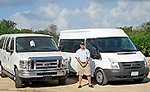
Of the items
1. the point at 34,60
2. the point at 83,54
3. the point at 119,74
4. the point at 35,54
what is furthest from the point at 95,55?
the point at 34,60

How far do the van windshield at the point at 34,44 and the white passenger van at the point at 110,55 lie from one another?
1469mm

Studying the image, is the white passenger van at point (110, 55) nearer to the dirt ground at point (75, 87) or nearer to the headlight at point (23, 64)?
the dirt ground at point (75, 87)

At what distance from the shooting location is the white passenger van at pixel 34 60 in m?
13.5

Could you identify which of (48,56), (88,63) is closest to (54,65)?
(48,56)

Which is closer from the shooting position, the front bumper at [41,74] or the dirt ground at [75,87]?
the dirt ground at [75,87]

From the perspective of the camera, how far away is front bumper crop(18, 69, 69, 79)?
13.5m

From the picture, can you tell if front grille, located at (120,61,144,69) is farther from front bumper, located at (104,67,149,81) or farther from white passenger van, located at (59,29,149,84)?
front bumper, located at (104,67,149,81)

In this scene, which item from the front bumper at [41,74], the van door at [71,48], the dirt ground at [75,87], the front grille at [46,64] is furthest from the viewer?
the van door at [71,48]

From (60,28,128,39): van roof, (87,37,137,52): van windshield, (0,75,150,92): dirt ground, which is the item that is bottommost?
(0,75,150,92): dirt ground

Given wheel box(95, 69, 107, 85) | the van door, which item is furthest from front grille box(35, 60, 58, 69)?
the van door

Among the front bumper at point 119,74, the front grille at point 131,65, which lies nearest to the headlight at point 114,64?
the front bumper at point 119,74

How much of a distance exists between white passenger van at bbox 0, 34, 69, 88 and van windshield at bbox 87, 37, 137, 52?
141cm

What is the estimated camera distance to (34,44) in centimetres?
1495

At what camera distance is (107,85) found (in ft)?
47.1
